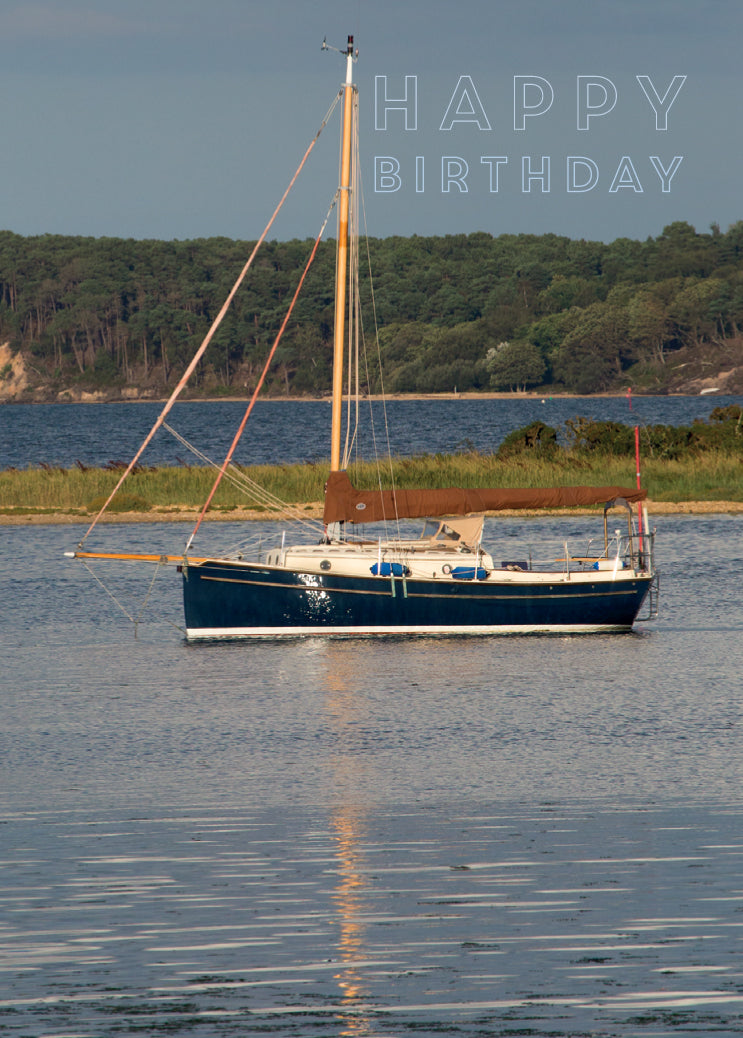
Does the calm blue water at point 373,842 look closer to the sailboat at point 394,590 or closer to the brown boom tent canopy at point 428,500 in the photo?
the sailboat at point 394,590

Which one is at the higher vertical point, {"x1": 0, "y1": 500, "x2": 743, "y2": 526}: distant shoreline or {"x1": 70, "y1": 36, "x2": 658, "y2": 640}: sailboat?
{"x1": 0, "y1": 500, "x2": 743, "y2": 526}: distant shoreline

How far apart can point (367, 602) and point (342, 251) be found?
25.2 ft

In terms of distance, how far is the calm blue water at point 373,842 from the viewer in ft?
32.1

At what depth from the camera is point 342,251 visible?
31.1 m

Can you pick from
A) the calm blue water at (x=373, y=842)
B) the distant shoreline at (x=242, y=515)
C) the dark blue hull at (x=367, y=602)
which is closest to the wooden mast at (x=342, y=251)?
the dark blue hull at (x=367, y=602)

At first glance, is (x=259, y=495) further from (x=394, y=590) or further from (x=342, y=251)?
(x=394, y=590)

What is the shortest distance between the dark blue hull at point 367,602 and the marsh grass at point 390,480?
91.6 feet

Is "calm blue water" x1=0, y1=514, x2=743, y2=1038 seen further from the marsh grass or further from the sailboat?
the marsh grass

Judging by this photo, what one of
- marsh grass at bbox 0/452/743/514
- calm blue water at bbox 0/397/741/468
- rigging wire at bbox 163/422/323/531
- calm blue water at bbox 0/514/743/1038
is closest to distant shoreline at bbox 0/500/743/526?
rigging wire at bbox 163/422/323/531

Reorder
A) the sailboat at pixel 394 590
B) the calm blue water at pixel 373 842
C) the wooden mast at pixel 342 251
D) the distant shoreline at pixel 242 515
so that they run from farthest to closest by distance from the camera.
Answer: the distant shoreline at pixel 242 515, the wooden mast at pixel 342 251, the sailboat at pixel 394 590, the calm blue water at pixel 373 842

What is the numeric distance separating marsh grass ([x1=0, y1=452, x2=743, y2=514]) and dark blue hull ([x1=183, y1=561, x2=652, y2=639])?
27915 mm

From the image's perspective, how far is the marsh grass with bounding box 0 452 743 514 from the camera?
5769 centimetres

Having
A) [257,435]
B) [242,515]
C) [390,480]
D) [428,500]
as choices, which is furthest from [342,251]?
[257,435]

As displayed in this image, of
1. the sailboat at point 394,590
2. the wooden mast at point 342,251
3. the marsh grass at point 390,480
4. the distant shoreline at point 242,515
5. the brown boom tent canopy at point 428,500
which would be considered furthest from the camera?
the marsh grass at point 390,480
